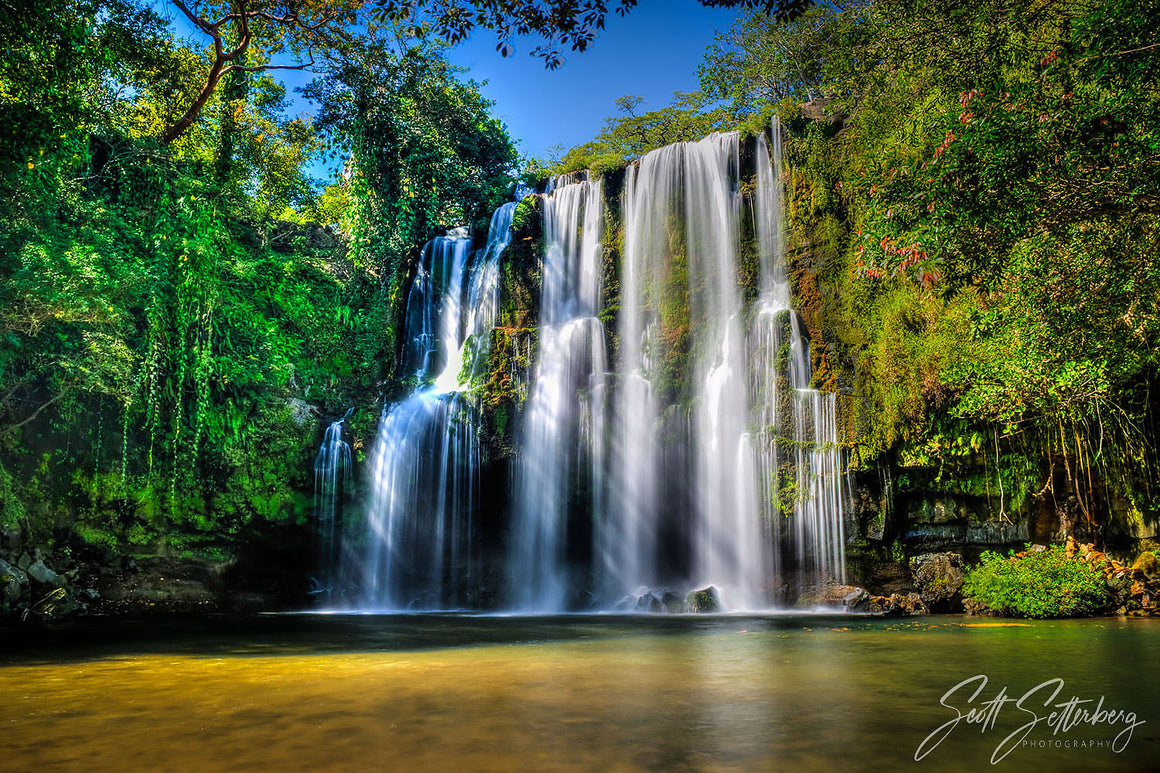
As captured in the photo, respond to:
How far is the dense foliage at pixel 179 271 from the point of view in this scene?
11.7m

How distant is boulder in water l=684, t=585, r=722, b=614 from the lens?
13336 mm

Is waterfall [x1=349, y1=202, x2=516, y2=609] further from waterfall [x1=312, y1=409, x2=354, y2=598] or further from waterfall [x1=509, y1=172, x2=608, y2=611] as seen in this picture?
waterfall [x1=509, y1=172, x2=608, y2=611]

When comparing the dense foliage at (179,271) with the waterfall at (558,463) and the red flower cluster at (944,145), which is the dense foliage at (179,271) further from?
the red flower cluster at (944,145)

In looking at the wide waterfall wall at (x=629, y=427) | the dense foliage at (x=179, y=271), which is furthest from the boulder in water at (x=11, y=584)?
the wide waterfall wall at (x=629, y=427)

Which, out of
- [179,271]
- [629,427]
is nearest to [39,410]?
[179,271]

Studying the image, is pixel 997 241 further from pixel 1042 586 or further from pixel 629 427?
pixel 629 427

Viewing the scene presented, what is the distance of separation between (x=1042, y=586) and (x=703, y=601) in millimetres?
5752

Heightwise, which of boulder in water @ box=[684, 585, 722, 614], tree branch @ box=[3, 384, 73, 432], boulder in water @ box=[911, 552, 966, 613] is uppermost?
tree branch @ box=[3, 384, 73, 432]

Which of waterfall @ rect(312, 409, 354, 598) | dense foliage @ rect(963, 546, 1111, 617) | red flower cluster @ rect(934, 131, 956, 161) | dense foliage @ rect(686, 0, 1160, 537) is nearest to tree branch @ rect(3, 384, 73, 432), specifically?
waterfall @ rect(312, 409, 354, 598)

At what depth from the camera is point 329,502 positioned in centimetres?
1692
